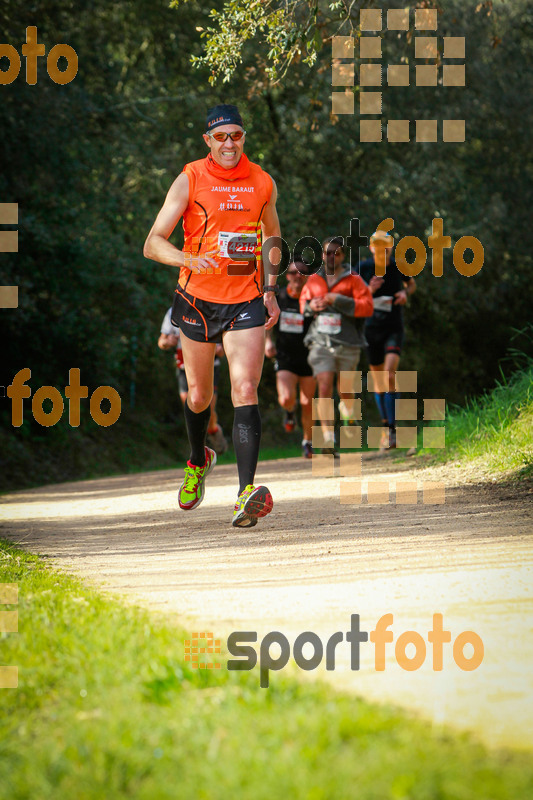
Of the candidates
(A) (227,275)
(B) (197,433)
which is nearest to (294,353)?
(B) (197,433)

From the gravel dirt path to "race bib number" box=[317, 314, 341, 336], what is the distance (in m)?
2.47

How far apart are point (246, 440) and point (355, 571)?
1.71 metres

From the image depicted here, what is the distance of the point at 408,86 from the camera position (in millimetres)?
21859

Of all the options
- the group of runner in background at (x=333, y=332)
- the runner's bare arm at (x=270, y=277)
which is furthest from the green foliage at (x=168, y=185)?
the runner's bare arm at (x=270, y=277)

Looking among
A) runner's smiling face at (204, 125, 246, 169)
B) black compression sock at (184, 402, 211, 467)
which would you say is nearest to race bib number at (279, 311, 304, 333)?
black compression sock at (184, 402, 211, 467)

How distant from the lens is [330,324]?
10273 millimetres

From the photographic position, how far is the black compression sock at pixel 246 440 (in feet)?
18.9

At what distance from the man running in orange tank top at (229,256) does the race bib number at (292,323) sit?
558 centimetres

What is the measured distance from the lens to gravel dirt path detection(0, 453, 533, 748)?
2.67 meters

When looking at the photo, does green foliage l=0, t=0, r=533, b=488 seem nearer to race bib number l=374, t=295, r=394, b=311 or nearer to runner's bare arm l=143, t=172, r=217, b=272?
race bib number l=374, t=295, r=394, b=311

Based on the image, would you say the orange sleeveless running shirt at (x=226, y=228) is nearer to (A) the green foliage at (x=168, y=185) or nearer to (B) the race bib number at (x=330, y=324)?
(B) the race bib number at (x=330, y=324)

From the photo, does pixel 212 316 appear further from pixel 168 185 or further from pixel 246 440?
pixel 168 185

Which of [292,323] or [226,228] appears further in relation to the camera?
[292,323]

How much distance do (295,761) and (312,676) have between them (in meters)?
0.69
